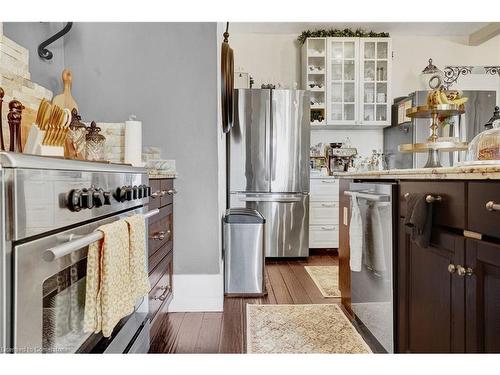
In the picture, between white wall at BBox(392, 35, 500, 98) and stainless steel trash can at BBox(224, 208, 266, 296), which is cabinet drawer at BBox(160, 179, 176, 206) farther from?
white wall at BBox(392, 35, 500, 98)

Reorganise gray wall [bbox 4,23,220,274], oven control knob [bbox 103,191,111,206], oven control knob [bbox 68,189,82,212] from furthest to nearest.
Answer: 1. gray wall [bbox 4,23,220,274]
2. oven control knob [bbox 103,191,111,206]
3. oven control knob [bbox 68,189,82,212]

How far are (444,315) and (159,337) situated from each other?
1408 millimetres

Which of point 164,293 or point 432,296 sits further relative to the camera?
point 164,293

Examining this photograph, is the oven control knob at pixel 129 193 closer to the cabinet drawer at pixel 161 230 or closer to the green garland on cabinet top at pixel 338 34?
the cabinet drawer at pixel 161 230

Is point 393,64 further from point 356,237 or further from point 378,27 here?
point 356,237

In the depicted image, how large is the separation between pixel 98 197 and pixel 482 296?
1053 millimetres

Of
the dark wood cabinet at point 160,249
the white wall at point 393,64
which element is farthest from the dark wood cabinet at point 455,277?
the white wall at point 393,64

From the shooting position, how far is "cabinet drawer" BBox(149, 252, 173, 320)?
1748mm

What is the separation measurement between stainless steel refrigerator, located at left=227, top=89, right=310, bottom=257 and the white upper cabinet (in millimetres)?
677

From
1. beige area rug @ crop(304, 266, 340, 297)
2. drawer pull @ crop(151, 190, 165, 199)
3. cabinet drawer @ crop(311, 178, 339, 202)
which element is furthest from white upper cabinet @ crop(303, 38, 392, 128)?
drawer pull @ crop(151, 190, 165, 199)

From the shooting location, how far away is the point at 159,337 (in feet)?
6.47

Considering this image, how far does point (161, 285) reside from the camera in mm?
1992

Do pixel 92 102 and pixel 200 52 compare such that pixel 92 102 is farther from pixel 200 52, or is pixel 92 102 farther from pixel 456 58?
pixel 456 58

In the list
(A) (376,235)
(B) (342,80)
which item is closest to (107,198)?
(A) (376,235)
